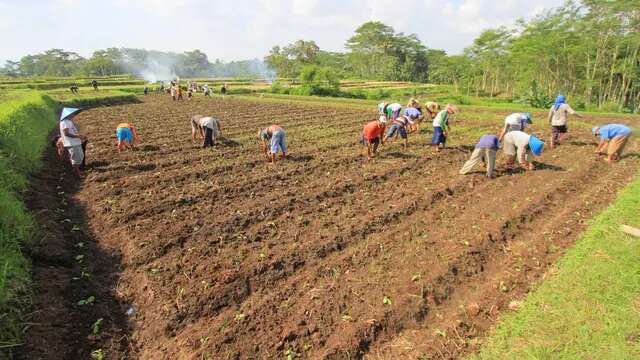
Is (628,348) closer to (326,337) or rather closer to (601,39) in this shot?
(326,337)

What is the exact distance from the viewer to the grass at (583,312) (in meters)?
3.40

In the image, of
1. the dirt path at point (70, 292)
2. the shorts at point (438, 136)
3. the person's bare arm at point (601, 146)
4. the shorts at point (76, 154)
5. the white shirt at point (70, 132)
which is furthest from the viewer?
the shorts at point (438, 136)

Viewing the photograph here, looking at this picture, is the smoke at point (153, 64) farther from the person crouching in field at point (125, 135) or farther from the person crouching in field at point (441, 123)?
the person crouching in field at point (441, 123)

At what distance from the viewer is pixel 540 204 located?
6.64 m

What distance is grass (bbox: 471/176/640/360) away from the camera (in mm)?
3402

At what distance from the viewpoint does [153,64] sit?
4345 inches

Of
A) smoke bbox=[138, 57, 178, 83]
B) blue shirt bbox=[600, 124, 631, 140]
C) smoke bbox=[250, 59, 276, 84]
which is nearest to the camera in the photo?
blue shirt bbox=[600, 124, 631, 140]

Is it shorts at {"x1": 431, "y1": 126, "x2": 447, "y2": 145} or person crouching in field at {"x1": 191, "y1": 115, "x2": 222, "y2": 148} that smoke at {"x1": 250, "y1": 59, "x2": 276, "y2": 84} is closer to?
person crouching in field at {"x1": 191, "y1": 115, "x2": 222, "y2": 148}

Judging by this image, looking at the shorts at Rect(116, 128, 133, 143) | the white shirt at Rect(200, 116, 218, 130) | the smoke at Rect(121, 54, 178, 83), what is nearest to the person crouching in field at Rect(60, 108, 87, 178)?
the shorts at Rect(116, 128, 133, 143)

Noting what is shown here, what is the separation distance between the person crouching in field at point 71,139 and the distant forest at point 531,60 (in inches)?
1119

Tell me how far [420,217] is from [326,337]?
3313mm

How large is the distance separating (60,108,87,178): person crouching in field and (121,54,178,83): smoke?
94.6 metres

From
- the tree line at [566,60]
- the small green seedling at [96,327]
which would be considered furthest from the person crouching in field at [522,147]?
the tree line at [566,60]

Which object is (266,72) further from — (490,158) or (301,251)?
(301,251)
